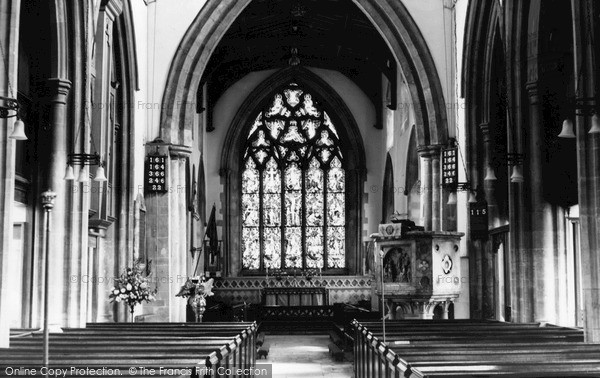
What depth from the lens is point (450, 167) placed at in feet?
49.4

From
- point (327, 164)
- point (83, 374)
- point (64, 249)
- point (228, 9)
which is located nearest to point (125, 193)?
point (64, 249)

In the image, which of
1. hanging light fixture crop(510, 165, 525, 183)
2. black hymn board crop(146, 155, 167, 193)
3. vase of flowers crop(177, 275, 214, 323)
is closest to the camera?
hanging light fixture crop(510, 165, 525, 183)

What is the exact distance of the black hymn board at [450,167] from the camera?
587 inches

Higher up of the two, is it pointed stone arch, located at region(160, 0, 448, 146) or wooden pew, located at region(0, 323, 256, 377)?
pointed stone arch, located at region(160, 0, 448, 146)

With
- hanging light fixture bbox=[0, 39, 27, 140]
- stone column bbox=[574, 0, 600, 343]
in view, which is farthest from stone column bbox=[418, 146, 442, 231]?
hanging light fixture bbox=[0, 39, 27, 140]

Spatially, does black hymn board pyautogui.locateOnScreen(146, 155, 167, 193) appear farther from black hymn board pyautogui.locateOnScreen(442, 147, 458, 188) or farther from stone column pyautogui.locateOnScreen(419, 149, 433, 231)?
black hymn board pyautogui.locateOnScreen(442, 147, 458, 188)

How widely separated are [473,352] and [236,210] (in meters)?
17.9

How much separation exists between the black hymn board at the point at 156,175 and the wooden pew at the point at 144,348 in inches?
183

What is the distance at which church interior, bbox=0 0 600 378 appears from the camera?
8.32 metres

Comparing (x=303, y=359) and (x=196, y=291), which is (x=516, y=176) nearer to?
(x=303, y=359)

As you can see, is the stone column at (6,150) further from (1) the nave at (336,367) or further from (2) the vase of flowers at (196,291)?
(2) the vase of flowers at (196,291)

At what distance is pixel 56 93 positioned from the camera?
422 inches

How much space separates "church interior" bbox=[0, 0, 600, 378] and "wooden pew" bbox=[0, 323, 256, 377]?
43 millimetres

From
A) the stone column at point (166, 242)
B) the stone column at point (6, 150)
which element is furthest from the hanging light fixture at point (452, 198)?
the stone column at point (6, 150)
